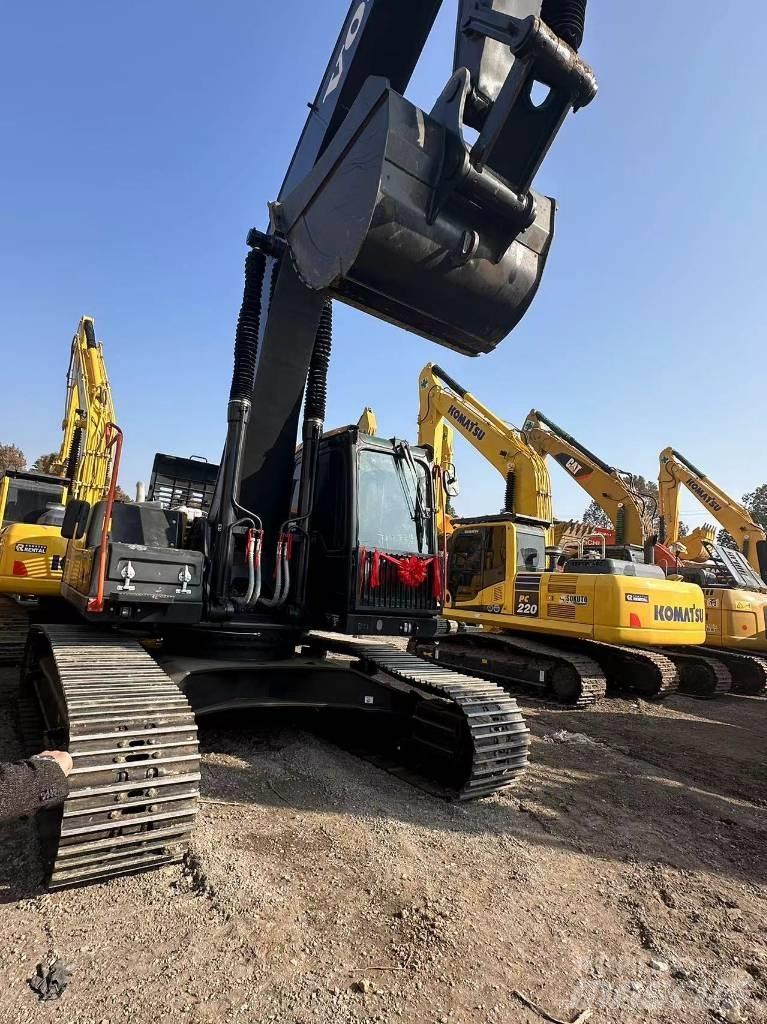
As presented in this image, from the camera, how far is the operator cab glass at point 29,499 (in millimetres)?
9555

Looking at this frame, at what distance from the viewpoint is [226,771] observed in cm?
445

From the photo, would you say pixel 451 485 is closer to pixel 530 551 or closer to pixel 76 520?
pixel 76 520

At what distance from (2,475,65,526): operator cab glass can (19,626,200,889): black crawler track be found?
7.14 m

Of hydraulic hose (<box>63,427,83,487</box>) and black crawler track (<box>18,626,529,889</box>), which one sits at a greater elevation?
hydraulic hose (<box>63,427,83,487</box>)

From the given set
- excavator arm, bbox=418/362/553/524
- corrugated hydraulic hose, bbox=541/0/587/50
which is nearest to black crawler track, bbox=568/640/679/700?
excavator arm, bbox=418/362/553/524

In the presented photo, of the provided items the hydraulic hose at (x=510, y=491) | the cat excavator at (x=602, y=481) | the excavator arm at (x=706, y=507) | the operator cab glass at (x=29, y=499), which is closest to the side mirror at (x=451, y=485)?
the operator cab glass at (x=29, y=499)

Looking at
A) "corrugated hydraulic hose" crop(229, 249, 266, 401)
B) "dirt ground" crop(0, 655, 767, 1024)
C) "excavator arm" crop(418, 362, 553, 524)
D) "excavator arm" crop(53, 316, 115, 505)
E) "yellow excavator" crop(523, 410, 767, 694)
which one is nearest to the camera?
"dirt ground" crop(0, 655, 767, 1024)

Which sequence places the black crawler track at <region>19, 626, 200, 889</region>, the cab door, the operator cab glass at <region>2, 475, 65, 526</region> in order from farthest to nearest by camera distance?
the cab door, the operator cab glass at <region>2, 475, 65, 526</region>, the black crawler track at <region>19, 626, 200, 889</region>

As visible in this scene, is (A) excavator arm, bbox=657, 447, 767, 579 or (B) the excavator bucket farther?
(A) excavator arm, bbox=657, 447, 767, 579

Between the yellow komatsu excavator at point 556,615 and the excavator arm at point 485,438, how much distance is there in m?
2.69

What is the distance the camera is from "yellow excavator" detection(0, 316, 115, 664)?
7.56 metres

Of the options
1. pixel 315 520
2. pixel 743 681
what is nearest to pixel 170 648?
pixel 315 520

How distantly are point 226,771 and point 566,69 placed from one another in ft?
15.6

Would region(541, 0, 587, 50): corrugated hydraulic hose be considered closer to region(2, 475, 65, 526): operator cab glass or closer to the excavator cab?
the excavator cab
